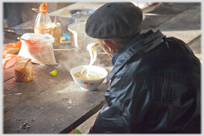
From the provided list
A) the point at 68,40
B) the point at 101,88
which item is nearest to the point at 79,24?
the point at 68,40

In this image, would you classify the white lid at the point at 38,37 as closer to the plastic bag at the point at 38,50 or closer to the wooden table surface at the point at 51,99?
the plastic bag at the point at 38,50

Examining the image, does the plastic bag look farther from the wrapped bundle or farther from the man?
the man

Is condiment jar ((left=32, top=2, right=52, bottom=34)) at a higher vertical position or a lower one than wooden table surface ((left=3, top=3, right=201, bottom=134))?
higher

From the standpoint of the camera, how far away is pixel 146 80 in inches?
52.0

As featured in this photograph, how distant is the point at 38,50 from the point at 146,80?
1239 millimetres

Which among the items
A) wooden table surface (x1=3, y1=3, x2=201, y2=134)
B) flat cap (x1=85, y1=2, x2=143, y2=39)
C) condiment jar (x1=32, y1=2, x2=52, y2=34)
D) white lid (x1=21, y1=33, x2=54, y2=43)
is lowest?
wooden table surface (x1=3, y1=3, x2=201, y2=134)

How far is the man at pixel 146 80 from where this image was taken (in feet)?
4.36

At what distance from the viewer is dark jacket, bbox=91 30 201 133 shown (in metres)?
1.33

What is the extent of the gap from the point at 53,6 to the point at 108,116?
5708 millimetres

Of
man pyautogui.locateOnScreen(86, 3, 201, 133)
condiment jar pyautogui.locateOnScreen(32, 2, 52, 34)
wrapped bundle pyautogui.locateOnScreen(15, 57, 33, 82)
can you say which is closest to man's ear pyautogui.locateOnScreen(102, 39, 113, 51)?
man pyautogui.locateOnScreen(86, 3, 201, 133)

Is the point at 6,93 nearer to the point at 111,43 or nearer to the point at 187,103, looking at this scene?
the point at 111,43

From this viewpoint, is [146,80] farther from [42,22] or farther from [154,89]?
[42,22]

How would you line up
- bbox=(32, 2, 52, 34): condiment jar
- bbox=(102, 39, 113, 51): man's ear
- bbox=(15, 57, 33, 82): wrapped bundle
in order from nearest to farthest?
bbox=(102, 39, 113, 51): man's ear < bbox=(15, 57, 33, 82): wrapped bundle < bbox=(32, 2, 52, 34): condiment jar

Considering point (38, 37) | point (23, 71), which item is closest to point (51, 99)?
point (23, 71)
